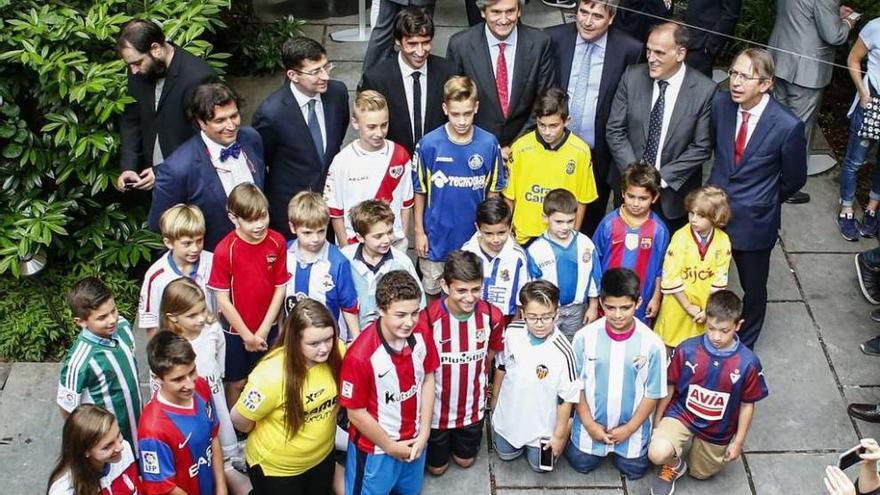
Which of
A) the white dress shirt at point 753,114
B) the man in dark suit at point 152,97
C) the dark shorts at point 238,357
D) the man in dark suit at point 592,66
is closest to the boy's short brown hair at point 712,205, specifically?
the white dress shirt at point 753,114

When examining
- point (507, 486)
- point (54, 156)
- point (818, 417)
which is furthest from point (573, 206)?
point (54, 156)

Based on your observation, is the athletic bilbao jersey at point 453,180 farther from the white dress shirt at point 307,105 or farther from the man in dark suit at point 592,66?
the man in dark suit at point 592,66

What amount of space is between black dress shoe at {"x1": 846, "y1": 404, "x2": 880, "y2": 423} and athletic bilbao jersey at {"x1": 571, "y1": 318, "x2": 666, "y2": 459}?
4.53 ft

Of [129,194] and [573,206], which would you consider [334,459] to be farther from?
[129,194]

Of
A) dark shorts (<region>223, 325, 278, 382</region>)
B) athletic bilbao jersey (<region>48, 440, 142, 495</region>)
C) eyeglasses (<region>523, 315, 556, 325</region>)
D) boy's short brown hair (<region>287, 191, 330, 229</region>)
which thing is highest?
boy's short brown hair (<region>287, 191, 330, 229</region>)

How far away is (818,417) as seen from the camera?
6.36m

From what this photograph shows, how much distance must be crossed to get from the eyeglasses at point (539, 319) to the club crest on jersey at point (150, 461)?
1.88m

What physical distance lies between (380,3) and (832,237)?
11.7ft

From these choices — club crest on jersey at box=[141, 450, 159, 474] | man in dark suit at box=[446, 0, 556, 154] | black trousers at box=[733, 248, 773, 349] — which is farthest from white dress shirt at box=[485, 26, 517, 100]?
club crest on jersey at box=[141, 450, 159, 474]

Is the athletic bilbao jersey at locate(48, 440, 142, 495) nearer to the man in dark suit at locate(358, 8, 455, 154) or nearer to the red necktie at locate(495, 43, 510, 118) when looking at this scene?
the man in dark suit at locate(358, 8, 455, 154)

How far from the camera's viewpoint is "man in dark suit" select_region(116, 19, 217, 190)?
617 centimetres

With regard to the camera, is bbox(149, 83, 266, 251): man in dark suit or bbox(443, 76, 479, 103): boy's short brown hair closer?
bbox(149, 83, 266, 251): man in dark suit

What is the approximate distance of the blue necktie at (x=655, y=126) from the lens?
6.55 m

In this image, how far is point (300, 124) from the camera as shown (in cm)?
637
